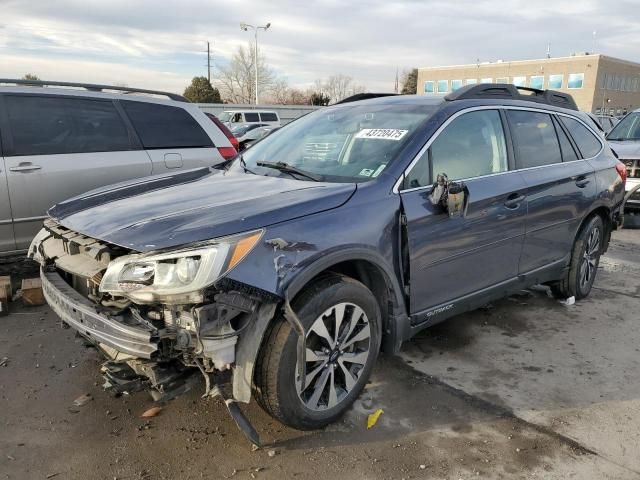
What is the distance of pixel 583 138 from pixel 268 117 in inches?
1051

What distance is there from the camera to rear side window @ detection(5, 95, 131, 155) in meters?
4.77

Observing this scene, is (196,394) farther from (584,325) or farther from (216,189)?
(584,325)

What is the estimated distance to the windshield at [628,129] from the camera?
9.69 m

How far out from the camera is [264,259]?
2473mm

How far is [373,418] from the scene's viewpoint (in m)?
3.07

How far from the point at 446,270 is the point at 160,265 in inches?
72.3

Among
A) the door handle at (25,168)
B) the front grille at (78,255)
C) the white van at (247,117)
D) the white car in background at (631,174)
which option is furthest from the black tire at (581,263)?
the white van at (247,117)

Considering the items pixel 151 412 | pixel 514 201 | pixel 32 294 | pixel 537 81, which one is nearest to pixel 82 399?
pixel 151 412

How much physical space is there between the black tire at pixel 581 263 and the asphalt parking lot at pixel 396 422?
70 cm

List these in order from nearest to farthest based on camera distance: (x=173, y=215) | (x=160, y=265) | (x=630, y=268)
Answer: (x=160, y=265)
(x=173, y=215)
(x=630, y=268)

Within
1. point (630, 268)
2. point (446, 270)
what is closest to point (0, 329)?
point (446, 270)

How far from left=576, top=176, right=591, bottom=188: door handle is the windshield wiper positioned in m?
2.58

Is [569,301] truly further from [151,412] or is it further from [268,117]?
[268,117]

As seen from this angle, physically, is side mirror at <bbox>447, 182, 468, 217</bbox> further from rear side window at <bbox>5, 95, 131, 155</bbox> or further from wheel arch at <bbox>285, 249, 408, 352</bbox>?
rear side window at <bbox>5, 95, 131, 155</bbox>
